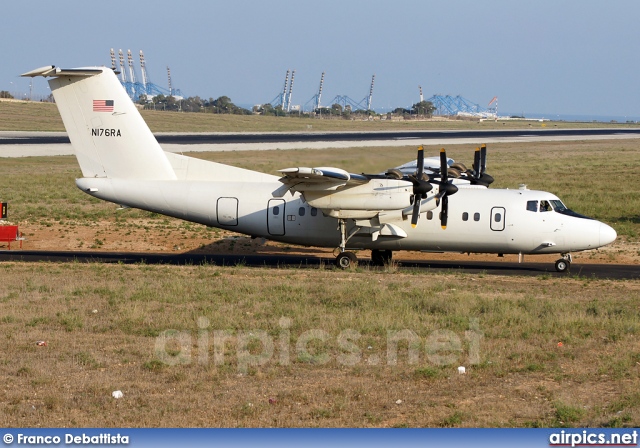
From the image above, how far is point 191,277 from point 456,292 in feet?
27.4

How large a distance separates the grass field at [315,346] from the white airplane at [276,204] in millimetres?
1546

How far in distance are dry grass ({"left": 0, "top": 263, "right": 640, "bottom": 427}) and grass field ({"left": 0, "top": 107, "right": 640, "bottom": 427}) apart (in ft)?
0.16

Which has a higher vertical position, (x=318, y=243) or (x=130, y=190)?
(x=130, y=190)

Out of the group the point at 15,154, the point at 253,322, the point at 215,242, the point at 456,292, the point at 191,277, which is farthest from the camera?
the point at 15,154

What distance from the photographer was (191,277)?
26406 mm

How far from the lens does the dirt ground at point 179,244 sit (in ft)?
112

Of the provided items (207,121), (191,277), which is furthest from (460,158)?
(207,121)

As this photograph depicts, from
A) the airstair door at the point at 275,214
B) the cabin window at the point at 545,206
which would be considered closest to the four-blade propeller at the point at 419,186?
the cabin window at the point at 545,206

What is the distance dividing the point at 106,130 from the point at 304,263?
8.70 meters

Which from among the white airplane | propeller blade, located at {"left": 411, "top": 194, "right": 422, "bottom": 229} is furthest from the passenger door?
propeller blade, located at {"left": 411, "top": 194, "right": 422, "bottom": 229}

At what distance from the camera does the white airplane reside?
28.9m

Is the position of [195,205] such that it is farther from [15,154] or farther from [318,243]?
[15,154]

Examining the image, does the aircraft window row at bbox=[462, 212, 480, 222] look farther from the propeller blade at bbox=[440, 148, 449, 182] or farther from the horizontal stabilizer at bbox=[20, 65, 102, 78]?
the horizontal stabilizer at bbox=[20, 65, 102, 78]

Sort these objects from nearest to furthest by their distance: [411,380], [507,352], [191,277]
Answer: [411,380], [507,352], [191,277]
